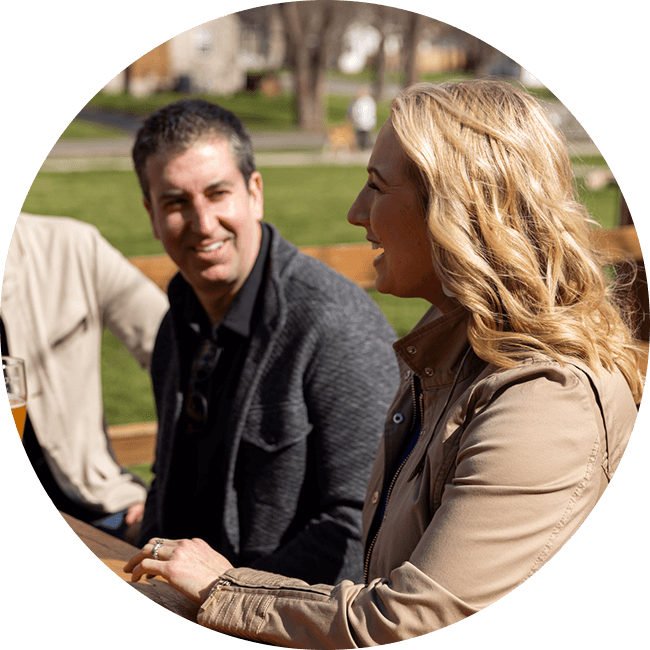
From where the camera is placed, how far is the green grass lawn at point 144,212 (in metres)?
6.57

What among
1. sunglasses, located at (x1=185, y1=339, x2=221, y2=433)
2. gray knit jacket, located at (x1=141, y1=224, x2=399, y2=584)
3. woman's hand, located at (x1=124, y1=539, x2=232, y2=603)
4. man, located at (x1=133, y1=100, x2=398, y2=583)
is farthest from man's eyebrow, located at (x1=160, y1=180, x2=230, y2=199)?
woman's hand, located at (x1=124, y1=539, x2=232, y2=603)

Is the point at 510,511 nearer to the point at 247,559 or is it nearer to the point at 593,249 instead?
the point at 593,249

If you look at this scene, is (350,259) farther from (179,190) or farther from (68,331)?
(179,190)

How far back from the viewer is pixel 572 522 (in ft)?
4.72

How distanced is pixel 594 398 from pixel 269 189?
15.4 metres

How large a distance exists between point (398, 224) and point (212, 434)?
125 centimetres

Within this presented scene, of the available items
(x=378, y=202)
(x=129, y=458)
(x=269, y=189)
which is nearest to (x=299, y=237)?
(x=269, y=189)

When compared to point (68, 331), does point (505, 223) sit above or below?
above

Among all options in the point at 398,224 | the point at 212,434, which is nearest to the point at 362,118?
the point at 212,434

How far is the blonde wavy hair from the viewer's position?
1.59 m

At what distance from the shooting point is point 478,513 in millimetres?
1383

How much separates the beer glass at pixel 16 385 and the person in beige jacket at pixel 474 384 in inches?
39.9

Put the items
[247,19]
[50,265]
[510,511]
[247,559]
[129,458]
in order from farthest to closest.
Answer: [247,19]
[129,458]
[50,265]
[247,559]
[510,511]

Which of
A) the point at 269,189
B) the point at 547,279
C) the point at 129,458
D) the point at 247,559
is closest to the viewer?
the point at 547,279
